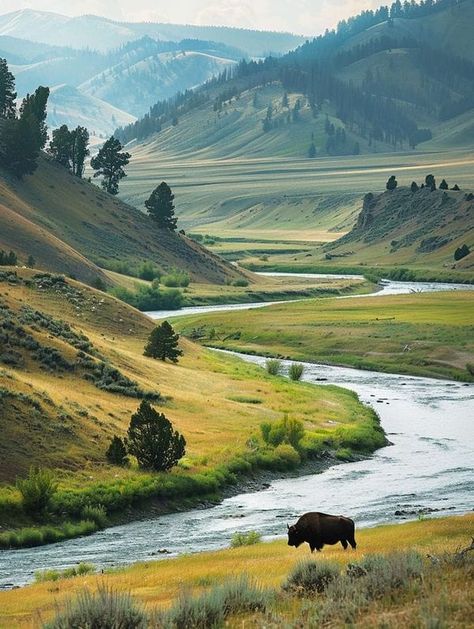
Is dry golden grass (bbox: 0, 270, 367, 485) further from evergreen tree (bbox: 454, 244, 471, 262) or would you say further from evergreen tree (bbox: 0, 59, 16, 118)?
evergreen tree (bbox: 454, 244, 471, 262)

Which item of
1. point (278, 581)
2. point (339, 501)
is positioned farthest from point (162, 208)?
point (278, 581)

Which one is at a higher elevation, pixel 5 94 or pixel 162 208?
pixel 5 94

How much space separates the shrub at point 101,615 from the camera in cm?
2012

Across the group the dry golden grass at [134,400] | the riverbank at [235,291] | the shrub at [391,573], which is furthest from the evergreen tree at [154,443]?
the riverbank at [235,291]

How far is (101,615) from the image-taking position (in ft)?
66.4

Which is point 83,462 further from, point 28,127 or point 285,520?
point 28,127

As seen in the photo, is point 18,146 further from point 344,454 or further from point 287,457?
point 287,457

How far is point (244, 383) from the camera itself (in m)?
83.4

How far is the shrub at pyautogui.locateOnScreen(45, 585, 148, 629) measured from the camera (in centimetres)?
2012

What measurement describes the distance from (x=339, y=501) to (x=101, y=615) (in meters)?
30.9

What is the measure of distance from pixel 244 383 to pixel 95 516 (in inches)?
1421

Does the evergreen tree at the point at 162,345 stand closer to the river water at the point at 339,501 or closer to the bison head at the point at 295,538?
the river water at the point at 339,501

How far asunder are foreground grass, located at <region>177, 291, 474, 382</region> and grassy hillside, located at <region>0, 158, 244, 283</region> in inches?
940

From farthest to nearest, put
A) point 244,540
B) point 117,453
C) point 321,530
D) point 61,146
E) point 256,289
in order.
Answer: point 61,146, point 256,289, point 117,453, point 244,540, point 321,530
